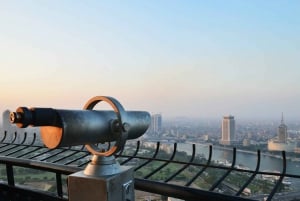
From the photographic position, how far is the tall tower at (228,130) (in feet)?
13.8

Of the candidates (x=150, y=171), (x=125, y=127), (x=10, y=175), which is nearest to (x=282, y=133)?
(x=150, y=171)

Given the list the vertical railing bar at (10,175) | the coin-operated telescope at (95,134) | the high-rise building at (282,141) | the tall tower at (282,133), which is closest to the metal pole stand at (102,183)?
the coin-operated telescope at (95,134)

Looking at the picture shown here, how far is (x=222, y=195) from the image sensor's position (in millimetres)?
1263

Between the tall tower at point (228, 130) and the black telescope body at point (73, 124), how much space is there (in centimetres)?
302

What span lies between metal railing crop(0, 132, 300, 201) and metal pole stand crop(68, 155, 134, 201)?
0.29 metres

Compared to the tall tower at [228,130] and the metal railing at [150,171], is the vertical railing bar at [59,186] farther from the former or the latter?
the tall tower at [228,130]

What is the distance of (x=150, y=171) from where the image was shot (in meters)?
1.93

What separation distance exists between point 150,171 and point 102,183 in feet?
2.72

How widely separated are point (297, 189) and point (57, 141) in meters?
1.71

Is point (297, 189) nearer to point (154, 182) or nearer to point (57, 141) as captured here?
point (154, 182)

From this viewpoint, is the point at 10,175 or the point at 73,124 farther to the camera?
the point at 10,175

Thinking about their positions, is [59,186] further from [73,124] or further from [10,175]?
[73,124]

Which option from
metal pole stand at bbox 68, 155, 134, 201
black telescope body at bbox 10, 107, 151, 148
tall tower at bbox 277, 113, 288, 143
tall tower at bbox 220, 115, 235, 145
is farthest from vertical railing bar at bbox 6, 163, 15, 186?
tall tower at bbox 277, 113, 288, 143

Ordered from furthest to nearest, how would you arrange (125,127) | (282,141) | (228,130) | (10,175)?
(228,130), (282,141), (10,175), (125,127)
